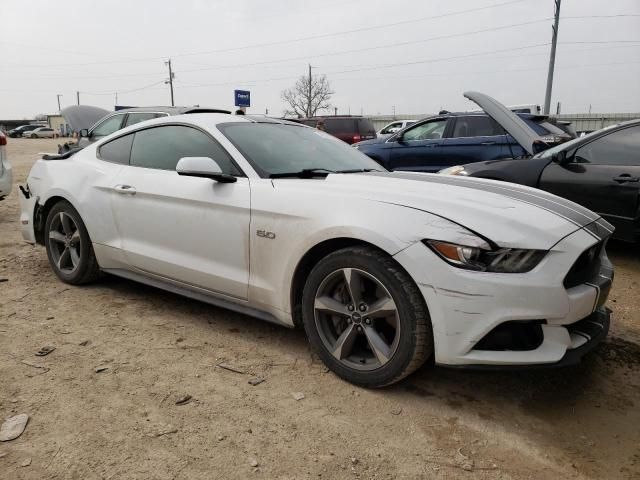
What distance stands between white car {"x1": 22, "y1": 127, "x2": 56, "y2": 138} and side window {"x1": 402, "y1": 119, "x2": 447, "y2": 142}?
56.8 meters

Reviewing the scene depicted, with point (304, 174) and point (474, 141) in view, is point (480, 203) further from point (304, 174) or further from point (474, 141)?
point (474, 141)

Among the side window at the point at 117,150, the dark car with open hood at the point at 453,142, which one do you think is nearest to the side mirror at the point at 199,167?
the side window at the point at 117,150

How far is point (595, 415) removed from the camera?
8.00 ft

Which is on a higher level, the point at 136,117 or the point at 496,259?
the point at 136,117

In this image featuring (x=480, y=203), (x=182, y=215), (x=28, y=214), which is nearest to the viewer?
(x=480, y=203)

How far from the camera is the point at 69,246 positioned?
4090mm

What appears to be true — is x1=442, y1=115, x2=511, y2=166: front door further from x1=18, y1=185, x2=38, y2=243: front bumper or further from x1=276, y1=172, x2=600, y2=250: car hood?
x1=18, y1=185, x2=38, y2=243: front bumper

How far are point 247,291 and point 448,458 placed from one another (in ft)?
4.67

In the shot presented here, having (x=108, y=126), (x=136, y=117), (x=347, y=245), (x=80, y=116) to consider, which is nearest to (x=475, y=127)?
(x=136, y=117)

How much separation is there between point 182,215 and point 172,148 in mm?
580

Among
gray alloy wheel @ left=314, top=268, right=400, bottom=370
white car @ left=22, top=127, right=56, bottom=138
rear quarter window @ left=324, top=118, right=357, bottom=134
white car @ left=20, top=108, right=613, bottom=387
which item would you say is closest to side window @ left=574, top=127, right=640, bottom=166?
white car @ left=20, top=108, right=613, bottom=387

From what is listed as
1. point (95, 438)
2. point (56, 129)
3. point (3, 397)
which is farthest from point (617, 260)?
point (56, 129)

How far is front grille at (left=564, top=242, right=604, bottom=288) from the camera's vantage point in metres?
2.34

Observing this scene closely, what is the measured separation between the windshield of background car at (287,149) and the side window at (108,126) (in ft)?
22.7
